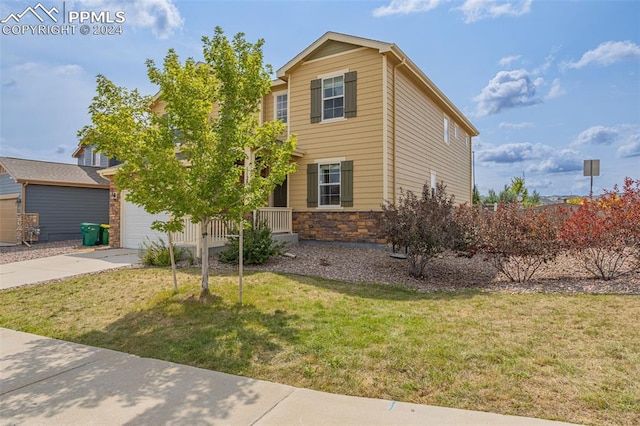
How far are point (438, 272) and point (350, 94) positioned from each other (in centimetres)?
664

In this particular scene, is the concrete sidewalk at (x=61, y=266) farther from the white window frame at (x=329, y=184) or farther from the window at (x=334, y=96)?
the window at (x=334, y=96)

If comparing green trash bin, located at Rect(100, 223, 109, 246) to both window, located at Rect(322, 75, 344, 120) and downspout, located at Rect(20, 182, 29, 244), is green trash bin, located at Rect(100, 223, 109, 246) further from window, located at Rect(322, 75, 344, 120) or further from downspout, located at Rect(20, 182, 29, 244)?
window, located at Rect(322, 75, 344, 120)

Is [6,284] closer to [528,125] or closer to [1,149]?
[1,149]

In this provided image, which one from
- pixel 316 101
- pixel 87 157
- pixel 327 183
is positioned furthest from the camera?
pixel 87 157

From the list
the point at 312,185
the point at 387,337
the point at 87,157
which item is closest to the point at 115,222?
the point at 312,185

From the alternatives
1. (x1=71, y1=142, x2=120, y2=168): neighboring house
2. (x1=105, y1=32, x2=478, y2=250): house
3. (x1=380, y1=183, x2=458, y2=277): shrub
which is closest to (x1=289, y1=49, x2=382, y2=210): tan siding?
(x1=105, y1=32, x2=478, y2=250): house

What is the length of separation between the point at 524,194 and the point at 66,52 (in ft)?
94.4

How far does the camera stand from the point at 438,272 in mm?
8875

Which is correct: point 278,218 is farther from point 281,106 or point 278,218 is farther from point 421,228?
point 421,228

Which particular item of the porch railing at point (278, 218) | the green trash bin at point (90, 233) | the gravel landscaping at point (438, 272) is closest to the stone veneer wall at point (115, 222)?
the green trash bin at point (90, 233)

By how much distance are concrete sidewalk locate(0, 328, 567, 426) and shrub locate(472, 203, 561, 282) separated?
558 centimetres

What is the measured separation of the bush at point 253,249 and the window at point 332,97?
5170mm

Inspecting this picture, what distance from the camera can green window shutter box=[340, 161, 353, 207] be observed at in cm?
1201

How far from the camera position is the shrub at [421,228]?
25.5ft
